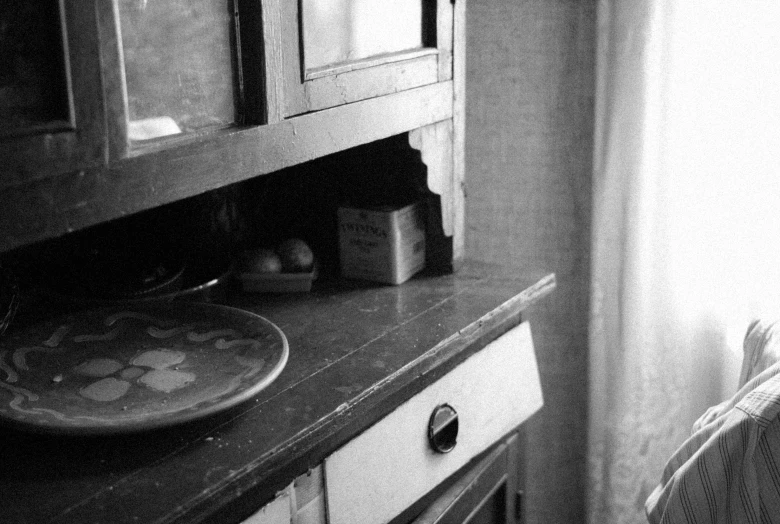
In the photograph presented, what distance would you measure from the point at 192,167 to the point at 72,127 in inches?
5.9

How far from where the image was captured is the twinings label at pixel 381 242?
1283 millimetres

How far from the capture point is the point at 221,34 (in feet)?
3.01

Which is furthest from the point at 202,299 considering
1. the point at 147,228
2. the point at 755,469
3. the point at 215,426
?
the point at 755,469

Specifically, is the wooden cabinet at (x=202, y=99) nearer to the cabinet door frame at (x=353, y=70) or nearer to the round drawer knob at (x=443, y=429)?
the cabinet door frame at (x=353, y=70)

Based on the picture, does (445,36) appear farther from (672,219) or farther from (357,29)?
(672,219)

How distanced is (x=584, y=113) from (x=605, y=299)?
0.33 m

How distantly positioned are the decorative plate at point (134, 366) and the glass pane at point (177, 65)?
256 millimetres

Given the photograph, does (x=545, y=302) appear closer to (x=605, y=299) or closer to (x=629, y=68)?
(x=605, y=299)

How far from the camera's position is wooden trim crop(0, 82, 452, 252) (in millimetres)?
759

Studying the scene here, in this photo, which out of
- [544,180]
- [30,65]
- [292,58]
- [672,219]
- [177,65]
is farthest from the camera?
[544,180]

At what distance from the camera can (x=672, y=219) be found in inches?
59.6

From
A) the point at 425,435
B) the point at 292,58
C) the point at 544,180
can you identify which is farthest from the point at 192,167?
the point at 544,180

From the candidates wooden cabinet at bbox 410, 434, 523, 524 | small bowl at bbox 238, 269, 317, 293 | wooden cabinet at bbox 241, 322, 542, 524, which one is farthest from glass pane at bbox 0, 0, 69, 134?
wooden cabinet at bbox 410, 434, 523, 524

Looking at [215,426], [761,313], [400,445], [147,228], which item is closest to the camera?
[215,426]
